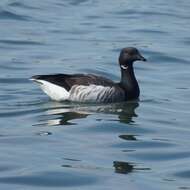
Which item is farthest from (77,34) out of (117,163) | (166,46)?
(117,163)

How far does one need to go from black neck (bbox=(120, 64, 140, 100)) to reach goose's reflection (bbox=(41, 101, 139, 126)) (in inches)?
7.2

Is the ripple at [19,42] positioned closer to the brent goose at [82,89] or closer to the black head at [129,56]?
the black head at [129,56]

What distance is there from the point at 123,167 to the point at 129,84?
6051mm

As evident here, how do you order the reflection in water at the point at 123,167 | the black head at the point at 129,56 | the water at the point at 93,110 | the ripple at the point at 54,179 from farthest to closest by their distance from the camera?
Result: the black head at the point at 129,56, the reflection in water at the point at 123,167, the water at the point at 93,110, the ripple at the point at 54,179

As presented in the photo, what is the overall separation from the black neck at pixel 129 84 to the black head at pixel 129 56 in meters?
0.09

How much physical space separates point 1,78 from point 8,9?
39.4 ft

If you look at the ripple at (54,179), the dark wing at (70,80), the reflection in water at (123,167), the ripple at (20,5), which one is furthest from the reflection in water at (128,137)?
the ripple at (20,5)

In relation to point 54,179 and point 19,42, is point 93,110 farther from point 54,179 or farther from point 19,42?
point 19,42

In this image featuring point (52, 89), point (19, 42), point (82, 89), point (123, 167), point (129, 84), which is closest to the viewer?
point (123, 167)

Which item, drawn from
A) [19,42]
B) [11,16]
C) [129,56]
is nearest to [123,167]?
[129,56]

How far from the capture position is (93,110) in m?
17.6

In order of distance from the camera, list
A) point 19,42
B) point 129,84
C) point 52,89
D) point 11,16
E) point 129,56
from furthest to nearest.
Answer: point 11,16 < point 19,42 < point 129,56 < point 129,84 < point 52,89

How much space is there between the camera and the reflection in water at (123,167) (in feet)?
41.8

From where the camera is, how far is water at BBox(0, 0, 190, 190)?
12.6m
